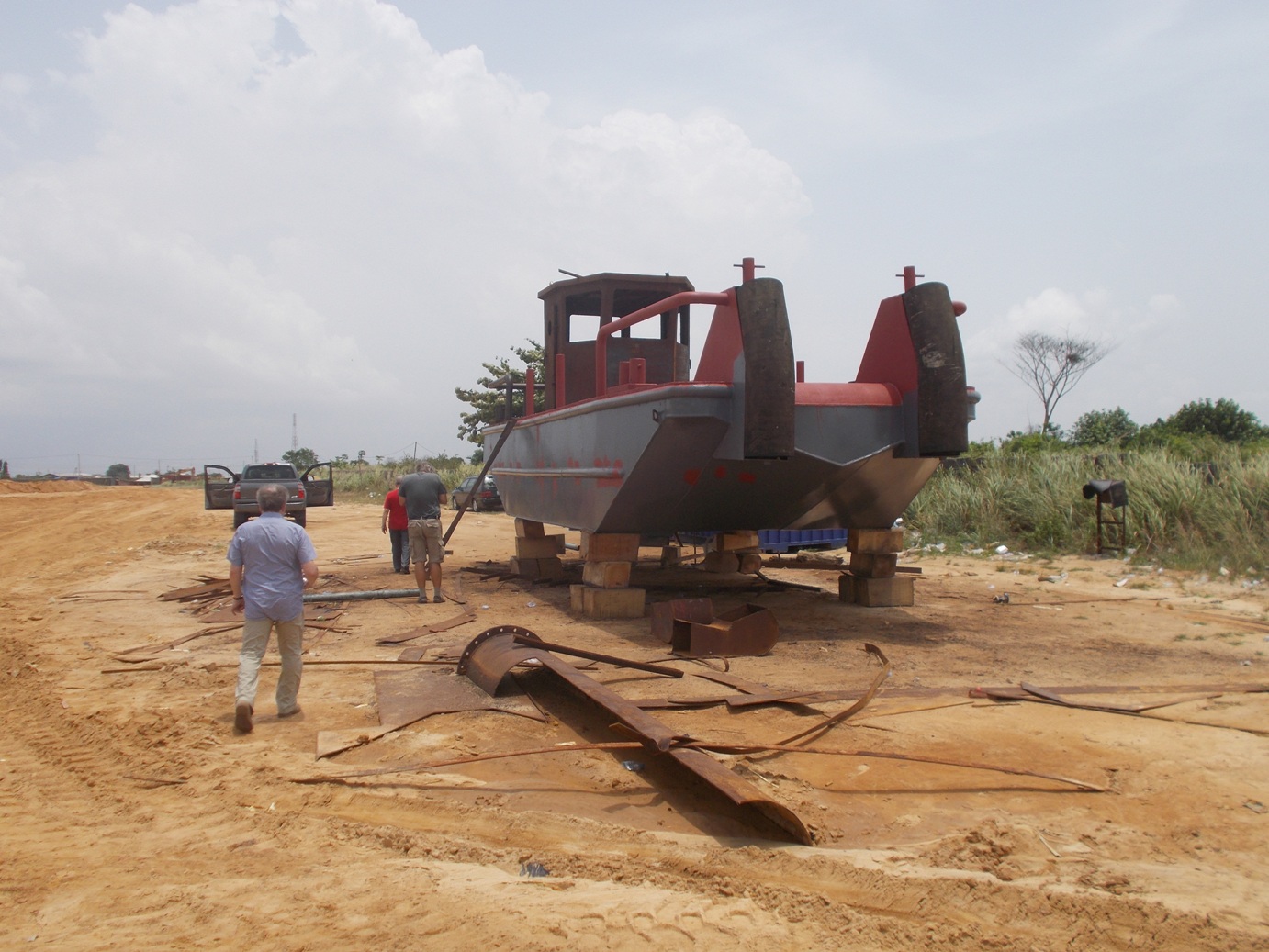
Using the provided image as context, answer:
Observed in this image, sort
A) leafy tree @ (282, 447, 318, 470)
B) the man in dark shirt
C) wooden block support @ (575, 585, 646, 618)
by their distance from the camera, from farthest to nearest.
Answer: leafy tree @ (282, 447, 318, 470), the man in dark shirt, wooden block support @ (575, 585, 646, 618)

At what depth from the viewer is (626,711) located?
4258mm

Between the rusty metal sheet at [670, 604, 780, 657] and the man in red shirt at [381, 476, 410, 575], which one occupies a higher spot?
the man in red shirt at [381, 476, 410, 575]

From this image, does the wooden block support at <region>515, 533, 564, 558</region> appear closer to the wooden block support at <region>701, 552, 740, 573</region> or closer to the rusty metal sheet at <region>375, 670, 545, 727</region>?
the wooden block support at <region>701, 552, 740, 573</region>

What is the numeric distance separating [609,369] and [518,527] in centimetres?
288

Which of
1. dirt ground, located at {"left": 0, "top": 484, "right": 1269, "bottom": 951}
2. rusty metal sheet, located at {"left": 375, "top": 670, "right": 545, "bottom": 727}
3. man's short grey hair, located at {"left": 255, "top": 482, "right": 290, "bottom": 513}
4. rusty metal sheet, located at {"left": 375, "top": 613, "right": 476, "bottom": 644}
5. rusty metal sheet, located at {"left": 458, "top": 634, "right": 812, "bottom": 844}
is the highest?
man's short grey hair, located at {"left": 255, "top": 482, "right": 290, "bottom": 513}

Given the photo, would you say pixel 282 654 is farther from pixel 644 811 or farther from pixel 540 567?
pixel 540 567

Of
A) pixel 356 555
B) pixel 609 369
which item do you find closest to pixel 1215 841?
pixel 609 369

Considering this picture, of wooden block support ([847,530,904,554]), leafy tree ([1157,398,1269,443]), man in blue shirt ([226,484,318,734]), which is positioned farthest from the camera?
leafy tree ([1157,398,1269,443])

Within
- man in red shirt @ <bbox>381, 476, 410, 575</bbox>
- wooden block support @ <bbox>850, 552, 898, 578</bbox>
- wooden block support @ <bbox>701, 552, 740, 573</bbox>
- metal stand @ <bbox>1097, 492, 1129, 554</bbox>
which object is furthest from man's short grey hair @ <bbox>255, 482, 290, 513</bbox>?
metal stand @ <bbox>1097, 492, 1129, 554</bbox>

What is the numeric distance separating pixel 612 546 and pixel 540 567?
3.55 m

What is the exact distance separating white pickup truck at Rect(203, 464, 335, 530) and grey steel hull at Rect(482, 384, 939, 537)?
1187 centimetres

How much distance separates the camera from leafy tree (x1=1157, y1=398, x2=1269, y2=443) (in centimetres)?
2589

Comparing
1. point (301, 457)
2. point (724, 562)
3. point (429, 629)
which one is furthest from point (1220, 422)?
point (301, 457)

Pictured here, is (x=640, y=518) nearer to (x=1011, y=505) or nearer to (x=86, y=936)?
Result: (x=86, y=936)
